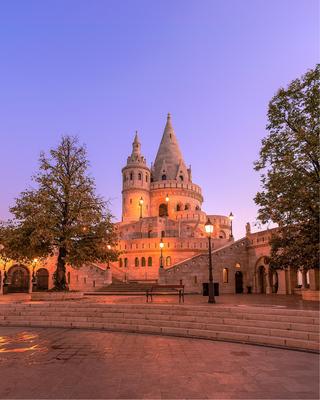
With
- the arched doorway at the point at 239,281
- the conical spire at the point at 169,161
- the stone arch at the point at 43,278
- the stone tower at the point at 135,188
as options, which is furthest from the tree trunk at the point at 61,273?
the conical spire at the point at 169,161

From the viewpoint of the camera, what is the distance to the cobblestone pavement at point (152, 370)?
602cm

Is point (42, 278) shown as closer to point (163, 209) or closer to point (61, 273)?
point (61, 273)

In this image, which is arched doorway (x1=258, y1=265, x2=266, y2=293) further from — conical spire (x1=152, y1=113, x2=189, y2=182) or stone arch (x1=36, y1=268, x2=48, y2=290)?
conical spire (x1=152, y1=113, x2=189, y2=182)

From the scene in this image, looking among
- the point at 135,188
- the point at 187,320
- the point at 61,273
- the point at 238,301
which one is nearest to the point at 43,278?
the point at 61,273

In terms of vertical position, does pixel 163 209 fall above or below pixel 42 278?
above

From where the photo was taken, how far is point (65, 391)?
6086 millimetres

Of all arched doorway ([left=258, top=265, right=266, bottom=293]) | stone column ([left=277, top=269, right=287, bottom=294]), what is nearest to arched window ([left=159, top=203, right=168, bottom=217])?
arched doorway ([left=258, top=265, right=266, bottom=293])

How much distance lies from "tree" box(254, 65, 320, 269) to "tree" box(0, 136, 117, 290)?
913 centimetres

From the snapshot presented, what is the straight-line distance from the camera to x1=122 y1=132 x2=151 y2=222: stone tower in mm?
62469

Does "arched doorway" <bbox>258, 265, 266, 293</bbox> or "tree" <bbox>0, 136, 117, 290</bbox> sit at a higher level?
"tree" <bbox>0, 136, 117, 290</bbox>

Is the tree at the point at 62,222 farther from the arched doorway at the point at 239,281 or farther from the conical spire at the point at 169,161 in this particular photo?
the conical spire at the point at 169,161

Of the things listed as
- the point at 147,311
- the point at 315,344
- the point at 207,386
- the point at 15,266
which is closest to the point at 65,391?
the point at 207,386

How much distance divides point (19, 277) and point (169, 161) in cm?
3877

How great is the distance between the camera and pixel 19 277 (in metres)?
36.3
